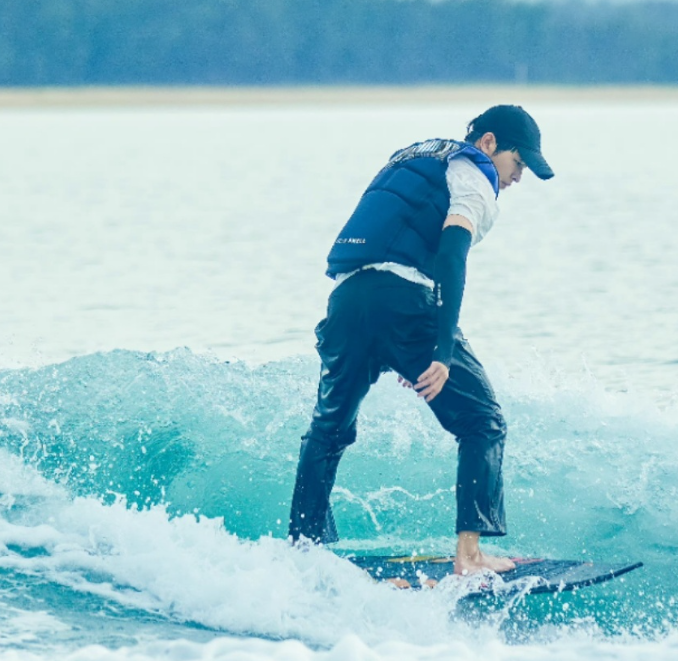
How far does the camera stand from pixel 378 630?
4895mm

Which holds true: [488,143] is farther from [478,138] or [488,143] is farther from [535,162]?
[535,162]

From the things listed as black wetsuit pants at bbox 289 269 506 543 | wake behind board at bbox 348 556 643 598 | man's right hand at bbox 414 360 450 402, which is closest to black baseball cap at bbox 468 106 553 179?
black wetsuit pants at bbox 289 269 506 543

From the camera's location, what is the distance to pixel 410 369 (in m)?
5.08

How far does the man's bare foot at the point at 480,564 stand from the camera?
16.9ft

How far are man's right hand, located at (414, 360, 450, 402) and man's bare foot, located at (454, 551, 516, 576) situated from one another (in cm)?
66

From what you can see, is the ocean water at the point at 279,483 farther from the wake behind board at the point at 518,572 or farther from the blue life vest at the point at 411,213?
the blue life vest at the point at 411,213

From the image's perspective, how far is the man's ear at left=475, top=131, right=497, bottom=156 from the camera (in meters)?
5.17

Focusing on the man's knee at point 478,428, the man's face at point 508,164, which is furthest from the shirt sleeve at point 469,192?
the man's knee at point 478,428

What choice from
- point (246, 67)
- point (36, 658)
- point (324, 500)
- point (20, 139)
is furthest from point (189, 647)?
point (246, 67)

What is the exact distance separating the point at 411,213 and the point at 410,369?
1.88 ft

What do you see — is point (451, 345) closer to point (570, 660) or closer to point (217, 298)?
point (570, 660)

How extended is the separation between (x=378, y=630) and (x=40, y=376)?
3664 millimetres

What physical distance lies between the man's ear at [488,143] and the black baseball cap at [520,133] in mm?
16

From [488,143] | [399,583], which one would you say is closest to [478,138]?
[488,143]
